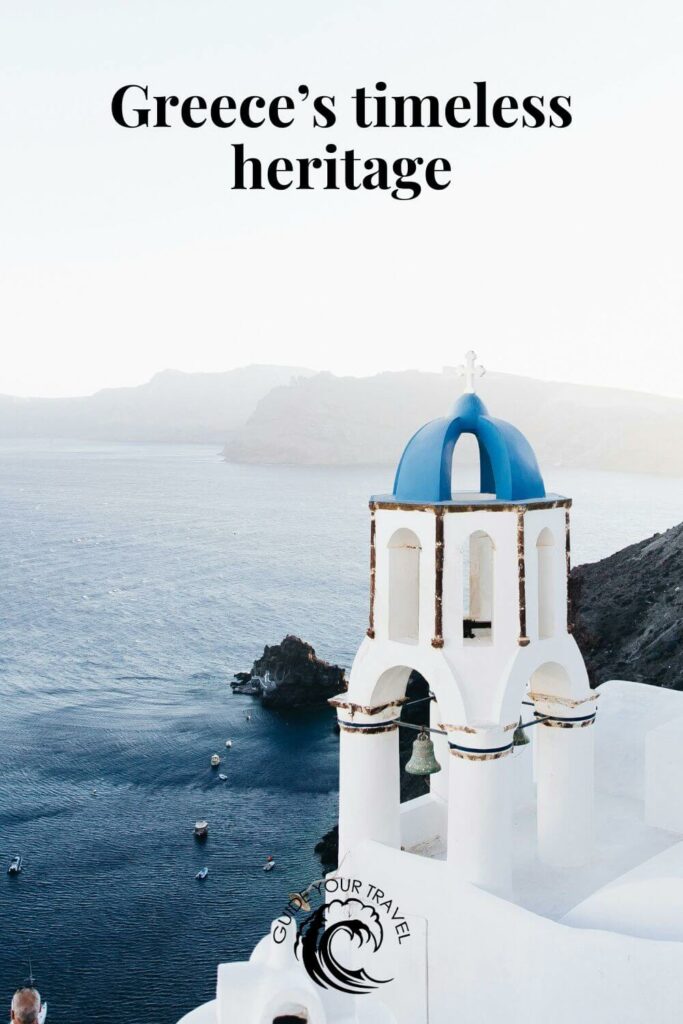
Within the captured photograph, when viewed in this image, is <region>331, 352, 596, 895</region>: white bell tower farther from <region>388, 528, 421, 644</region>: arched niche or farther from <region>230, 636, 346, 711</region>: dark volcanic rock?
<region>230, 636, 346, 711</region>: dark volcanic rock

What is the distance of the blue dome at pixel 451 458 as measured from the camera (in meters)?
9.34

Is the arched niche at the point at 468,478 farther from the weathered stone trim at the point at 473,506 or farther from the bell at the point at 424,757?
the bell at the point at 424,757

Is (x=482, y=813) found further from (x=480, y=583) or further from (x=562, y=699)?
(x=480, y=583)

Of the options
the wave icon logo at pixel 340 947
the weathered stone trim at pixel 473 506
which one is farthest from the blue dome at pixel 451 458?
the wave icon logo at pixel 340 947

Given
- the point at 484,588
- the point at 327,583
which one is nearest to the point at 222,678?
the point at 327,583

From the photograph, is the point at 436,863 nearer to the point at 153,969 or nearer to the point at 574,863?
the point at 574,863

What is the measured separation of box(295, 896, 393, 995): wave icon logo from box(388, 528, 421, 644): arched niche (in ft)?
9.43

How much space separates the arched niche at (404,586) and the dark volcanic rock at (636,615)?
28290mm

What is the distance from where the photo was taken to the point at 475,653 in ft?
30.3

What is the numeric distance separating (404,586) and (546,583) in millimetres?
1600

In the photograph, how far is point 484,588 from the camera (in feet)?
34.9

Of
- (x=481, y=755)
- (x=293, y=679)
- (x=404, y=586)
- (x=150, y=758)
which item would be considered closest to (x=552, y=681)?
(x=481, y=755)

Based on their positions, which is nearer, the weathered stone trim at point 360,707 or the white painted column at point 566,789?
the weathered stone trim at point 360,707

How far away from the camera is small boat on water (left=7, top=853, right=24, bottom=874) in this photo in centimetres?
2827
